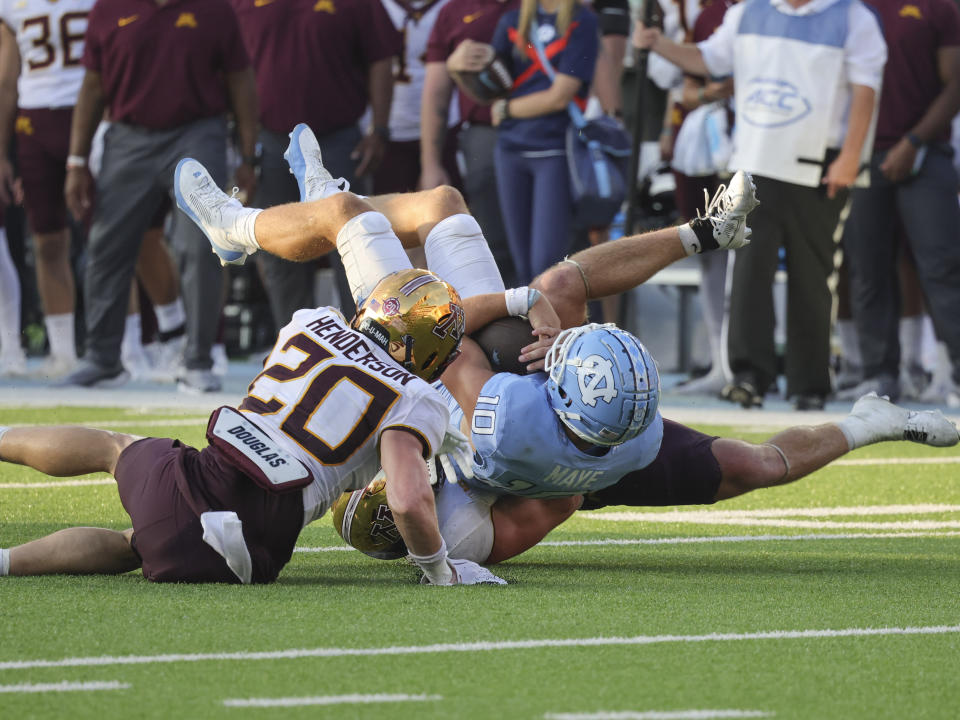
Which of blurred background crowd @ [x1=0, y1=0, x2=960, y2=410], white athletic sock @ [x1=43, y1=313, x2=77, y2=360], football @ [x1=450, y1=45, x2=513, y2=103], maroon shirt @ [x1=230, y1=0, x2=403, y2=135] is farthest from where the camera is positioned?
white athletic sock @ [x1=43, y1=313, x2=77, y2=360]

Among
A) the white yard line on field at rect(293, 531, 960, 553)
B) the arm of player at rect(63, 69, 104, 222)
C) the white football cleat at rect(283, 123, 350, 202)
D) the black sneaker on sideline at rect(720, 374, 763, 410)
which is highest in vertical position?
the white football cleat at rect(283, 123, 350, 202)

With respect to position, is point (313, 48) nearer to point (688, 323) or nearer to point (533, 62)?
point (533, 62)

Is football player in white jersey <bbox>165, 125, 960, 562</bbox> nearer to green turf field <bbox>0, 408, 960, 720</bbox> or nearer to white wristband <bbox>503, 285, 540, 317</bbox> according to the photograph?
white wristband <bbox>503, 285, 540, 317</bbox>

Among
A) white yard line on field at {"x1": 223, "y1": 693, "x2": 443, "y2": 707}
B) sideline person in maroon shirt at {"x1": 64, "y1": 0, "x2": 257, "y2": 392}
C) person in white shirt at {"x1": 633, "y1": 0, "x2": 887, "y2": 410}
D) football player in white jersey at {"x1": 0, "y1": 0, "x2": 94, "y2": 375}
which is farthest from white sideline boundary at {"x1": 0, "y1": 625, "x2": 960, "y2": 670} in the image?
football player in white jersey at {"x1": 0, "y1": 0, "x2": 94, "y2": 375}

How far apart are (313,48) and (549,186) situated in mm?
1735

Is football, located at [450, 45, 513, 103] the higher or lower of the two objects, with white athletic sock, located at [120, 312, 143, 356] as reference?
higher

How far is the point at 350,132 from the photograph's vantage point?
34.2ft

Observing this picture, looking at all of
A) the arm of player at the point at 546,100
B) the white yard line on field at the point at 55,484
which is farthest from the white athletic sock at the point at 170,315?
the white yard line on field at the point at 55,484

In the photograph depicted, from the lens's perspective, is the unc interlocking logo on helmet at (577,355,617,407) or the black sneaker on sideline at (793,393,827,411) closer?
the unc interlocking logo on helmet at (577,355,617,407)

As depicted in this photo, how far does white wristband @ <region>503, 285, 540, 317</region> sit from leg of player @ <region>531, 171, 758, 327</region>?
1.41ft

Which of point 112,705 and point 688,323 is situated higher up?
point 112,705

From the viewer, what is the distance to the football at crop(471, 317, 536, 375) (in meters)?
5.32

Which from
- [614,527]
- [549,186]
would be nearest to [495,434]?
[614,527]

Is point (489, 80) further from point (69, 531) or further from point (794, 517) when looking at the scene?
point (69, 531)
